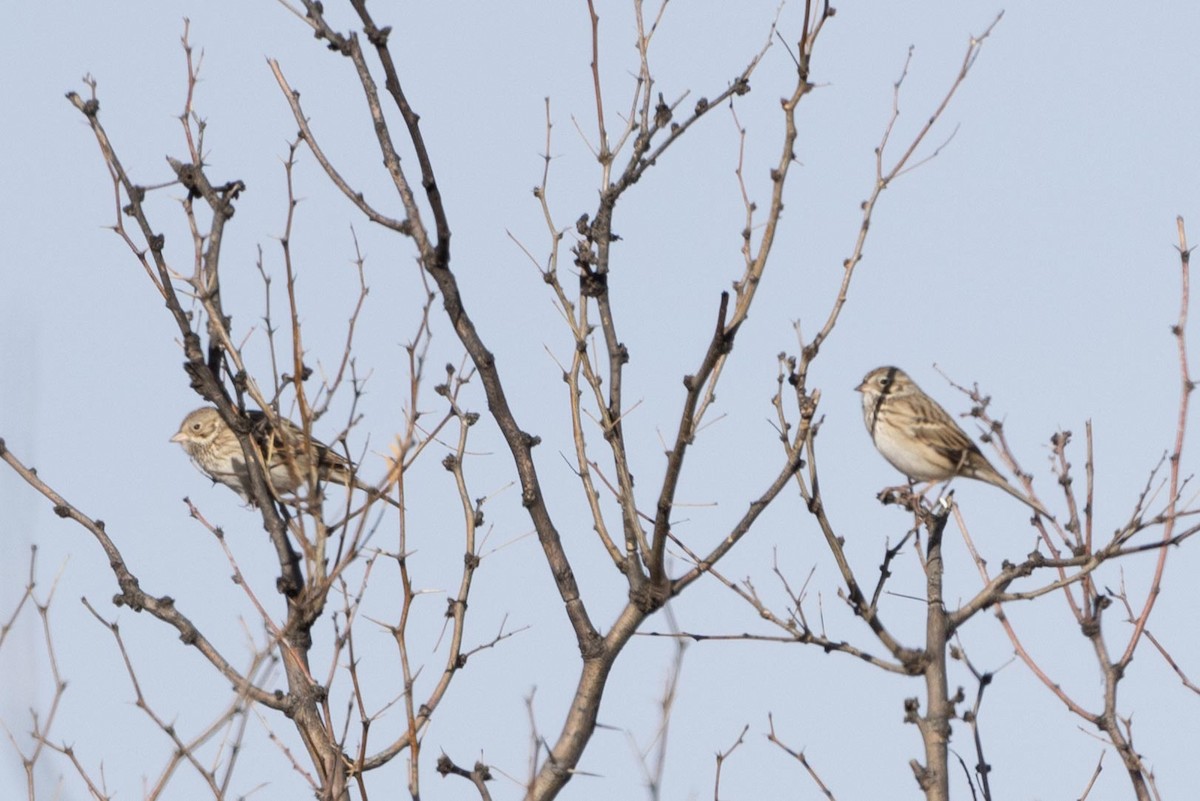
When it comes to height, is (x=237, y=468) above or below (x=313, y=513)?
above

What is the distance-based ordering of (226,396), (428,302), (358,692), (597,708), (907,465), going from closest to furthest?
(358,692) < (428,302) < (597,708) < (226,396) < (907,465)

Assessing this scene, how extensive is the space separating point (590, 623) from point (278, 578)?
1482 millimetres

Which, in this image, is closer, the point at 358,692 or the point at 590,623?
the point at 358,692

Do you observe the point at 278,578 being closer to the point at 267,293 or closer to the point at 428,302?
the point at 267,293

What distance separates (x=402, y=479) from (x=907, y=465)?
6.96 m

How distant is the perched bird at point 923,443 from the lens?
1077cm

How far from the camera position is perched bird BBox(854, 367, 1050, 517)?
1077 cm

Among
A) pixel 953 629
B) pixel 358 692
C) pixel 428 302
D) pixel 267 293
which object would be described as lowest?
pixel 358 692

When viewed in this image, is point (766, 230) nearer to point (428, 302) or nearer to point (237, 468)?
point (428, 302)

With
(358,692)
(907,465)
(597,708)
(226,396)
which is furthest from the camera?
(907,465)

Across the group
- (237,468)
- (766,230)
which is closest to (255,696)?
(766,230)

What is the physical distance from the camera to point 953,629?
5348 mm

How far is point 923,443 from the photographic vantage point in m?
10.9

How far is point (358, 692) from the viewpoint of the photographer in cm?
430
